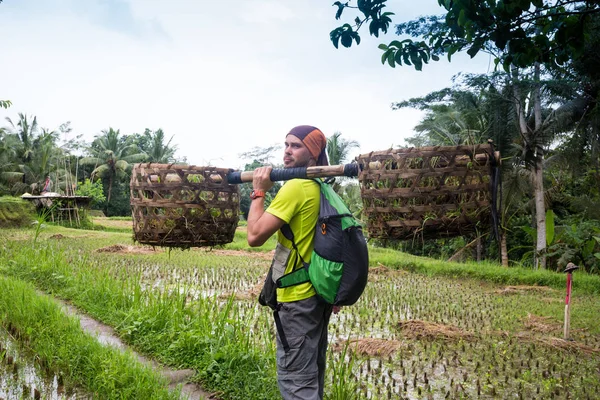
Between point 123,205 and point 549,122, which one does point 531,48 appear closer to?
point 549,122

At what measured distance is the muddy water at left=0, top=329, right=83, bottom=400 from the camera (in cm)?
308

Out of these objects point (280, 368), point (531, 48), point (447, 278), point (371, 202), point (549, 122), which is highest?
point (549, 122)

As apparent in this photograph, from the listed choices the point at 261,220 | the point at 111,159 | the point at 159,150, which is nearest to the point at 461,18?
the point at 261,220

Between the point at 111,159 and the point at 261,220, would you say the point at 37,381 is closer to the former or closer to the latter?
the point at 261,220

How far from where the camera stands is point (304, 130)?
2.10 metres

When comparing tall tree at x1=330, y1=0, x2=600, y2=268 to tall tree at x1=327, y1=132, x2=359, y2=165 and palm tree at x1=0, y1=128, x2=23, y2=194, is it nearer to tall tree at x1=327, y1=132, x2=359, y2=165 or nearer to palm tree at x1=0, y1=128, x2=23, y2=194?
tall tree at x1=327, y1=132, x2=359, y2=165

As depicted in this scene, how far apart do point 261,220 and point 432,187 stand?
2.33 feet

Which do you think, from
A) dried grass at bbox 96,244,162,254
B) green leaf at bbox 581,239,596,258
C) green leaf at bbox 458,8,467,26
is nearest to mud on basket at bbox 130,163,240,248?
green leaf at bbox 458,8,467,26

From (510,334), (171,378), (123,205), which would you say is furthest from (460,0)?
(123,205)

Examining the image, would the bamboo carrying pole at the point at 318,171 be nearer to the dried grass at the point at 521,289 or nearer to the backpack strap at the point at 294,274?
the backpack strap at the point at 294,274

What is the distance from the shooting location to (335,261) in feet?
6.48

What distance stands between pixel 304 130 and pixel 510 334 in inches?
171

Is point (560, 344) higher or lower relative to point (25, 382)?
lower

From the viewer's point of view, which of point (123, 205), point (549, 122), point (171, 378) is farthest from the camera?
point (123, 205)
